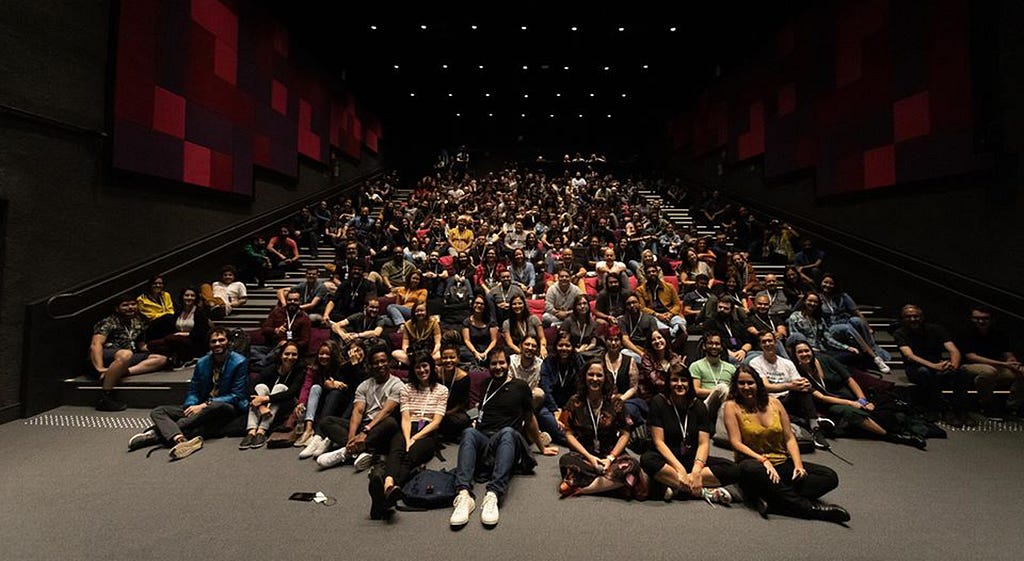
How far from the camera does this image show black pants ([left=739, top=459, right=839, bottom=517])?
2930 millimetres

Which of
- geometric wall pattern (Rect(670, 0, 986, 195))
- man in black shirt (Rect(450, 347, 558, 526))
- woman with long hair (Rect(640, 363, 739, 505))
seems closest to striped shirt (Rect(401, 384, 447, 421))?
man in black shirt (Rect(450, 347, 558, 526))

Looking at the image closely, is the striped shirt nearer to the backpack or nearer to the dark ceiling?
the backpack

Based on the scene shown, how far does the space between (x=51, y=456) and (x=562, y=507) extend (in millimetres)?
4325

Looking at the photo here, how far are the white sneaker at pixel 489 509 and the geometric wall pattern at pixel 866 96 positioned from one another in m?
7.41

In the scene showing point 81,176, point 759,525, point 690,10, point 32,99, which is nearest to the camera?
point 759,525

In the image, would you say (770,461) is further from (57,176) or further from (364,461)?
(57,176)

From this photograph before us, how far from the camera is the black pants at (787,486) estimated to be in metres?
2.93

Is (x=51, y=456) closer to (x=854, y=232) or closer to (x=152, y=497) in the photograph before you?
(x=152, y=497)

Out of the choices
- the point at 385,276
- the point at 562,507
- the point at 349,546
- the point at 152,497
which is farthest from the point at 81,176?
the point at 562,507

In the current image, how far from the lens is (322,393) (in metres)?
4.45

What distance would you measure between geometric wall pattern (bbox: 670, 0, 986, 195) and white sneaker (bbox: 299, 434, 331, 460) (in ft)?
27.9

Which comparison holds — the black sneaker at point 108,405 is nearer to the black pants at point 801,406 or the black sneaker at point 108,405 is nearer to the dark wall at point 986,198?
the black pants at point 801,406

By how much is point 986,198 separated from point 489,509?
24.2 ft

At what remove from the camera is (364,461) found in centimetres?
366
